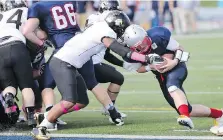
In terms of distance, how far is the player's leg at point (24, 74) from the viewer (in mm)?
7695

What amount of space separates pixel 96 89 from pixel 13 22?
1.11m

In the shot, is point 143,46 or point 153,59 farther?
point 143,46

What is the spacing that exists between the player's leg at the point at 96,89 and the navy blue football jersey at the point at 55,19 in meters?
0.51

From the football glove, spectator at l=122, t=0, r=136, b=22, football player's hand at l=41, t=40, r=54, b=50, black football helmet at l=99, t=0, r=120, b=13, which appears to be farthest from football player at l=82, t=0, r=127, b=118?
spectator at l=122, t=0, r=136, b=22

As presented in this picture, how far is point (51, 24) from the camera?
26.8ft

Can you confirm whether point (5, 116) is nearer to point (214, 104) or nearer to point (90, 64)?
point (90, 64)

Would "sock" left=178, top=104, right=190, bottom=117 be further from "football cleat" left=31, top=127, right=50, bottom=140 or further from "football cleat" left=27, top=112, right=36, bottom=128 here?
"football cleat" left=27, top=112, right=36, bottom=128

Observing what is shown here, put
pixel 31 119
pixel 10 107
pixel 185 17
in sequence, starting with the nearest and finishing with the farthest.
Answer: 1. pixel 10 107
2. pixel 31 119
3. pixel 185 17

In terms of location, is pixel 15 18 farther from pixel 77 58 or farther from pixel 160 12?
pixel 160 12

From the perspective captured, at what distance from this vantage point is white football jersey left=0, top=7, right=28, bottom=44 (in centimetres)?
786

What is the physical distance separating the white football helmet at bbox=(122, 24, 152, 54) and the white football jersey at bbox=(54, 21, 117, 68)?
0.43ft

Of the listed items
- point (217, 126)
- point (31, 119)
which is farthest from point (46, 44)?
point (217, 126)

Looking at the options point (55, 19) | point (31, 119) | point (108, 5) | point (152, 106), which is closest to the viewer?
point (31, 119)

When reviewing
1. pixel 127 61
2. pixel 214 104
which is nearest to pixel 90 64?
pixel 127 61
